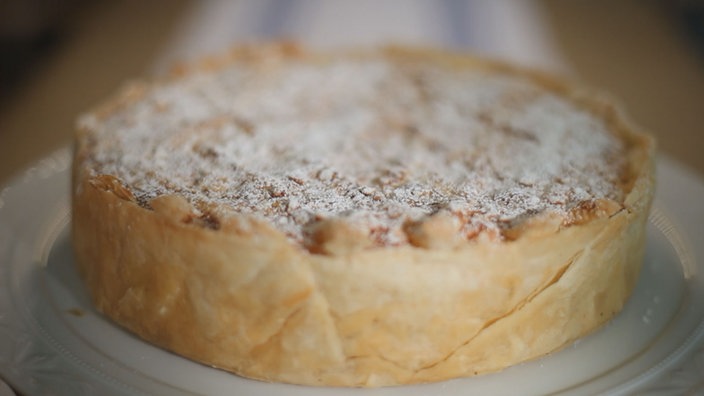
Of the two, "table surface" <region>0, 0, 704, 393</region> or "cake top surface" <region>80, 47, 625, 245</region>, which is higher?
→ "cake top surface" <region>80, 47, 625, 245</region>

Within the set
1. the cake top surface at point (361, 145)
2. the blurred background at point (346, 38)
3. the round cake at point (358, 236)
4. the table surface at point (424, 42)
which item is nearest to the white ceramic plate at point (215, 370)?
the round cake at point (358, 236)

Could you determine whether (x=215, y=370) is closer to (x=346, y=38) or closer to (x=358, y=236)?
(x=358, y=236)

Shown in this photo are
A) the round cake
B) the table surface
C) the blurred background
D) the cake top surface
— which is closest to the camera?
the round cake

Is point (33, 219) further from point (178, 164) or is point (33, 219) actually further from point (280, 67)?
point (280, 67)

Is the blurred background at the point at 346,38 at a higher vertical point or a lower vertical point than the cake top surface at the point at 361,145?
lower

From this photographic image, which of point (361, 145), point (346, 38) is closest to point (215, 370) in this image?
point (361, 145)

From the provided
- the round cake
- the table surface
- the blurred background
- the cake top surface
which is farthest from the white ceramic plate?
the blurred background

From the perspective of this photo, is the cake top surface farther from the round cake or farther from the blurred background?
the blurred background

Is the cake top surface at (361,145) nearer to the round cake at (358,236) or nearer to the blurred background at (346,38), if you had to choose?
the round cake at (358,236)
